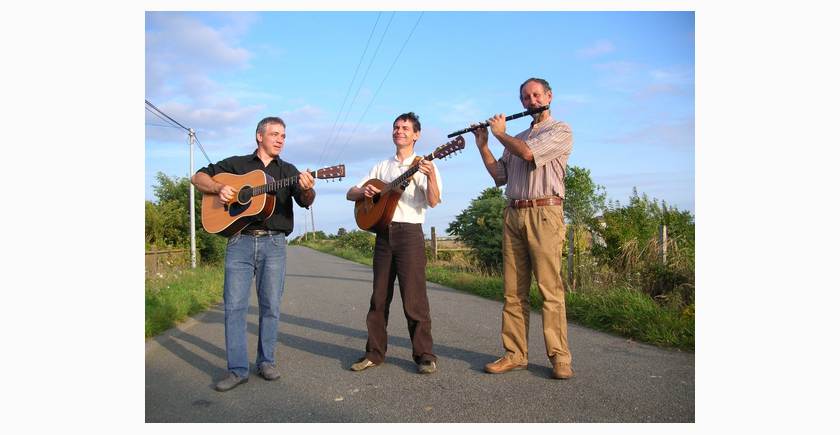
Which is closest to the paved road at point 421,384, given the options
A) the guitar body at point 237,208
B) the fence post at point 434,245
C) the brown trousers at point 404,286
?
the brown trousers at point 404,286

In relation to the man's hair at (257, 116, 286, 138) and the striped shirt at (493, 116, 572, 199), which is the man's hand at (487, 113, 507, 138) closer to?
the striped shirt at (493, 116, 572, 199)

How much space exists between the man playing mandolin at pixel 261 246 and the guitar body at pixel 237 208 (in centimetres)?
4

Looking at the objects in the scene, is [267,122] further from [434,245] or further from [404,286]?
[434,245]

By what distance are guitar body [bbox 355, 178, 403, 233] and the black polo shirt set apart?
580 millimetres

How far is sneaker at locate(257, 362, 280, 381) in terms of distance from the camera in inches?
180

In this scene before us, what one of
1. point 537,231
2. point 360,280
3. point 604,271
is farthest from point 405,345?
point 360,280

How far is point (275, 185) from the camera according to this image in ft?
15.3

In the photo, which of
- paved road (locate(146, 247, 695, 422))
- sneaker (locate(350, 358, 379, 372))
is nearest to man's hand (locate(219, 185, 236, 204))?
paved road (locate(146, 247, 695, 422))

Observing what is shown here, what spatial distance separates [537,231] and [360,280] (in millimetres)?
11003

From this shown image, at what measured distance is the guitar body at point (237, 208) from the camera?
4.62 metres

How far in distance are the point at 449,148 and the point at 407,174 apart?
393 mm

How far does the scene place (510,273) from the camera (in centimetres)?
474
